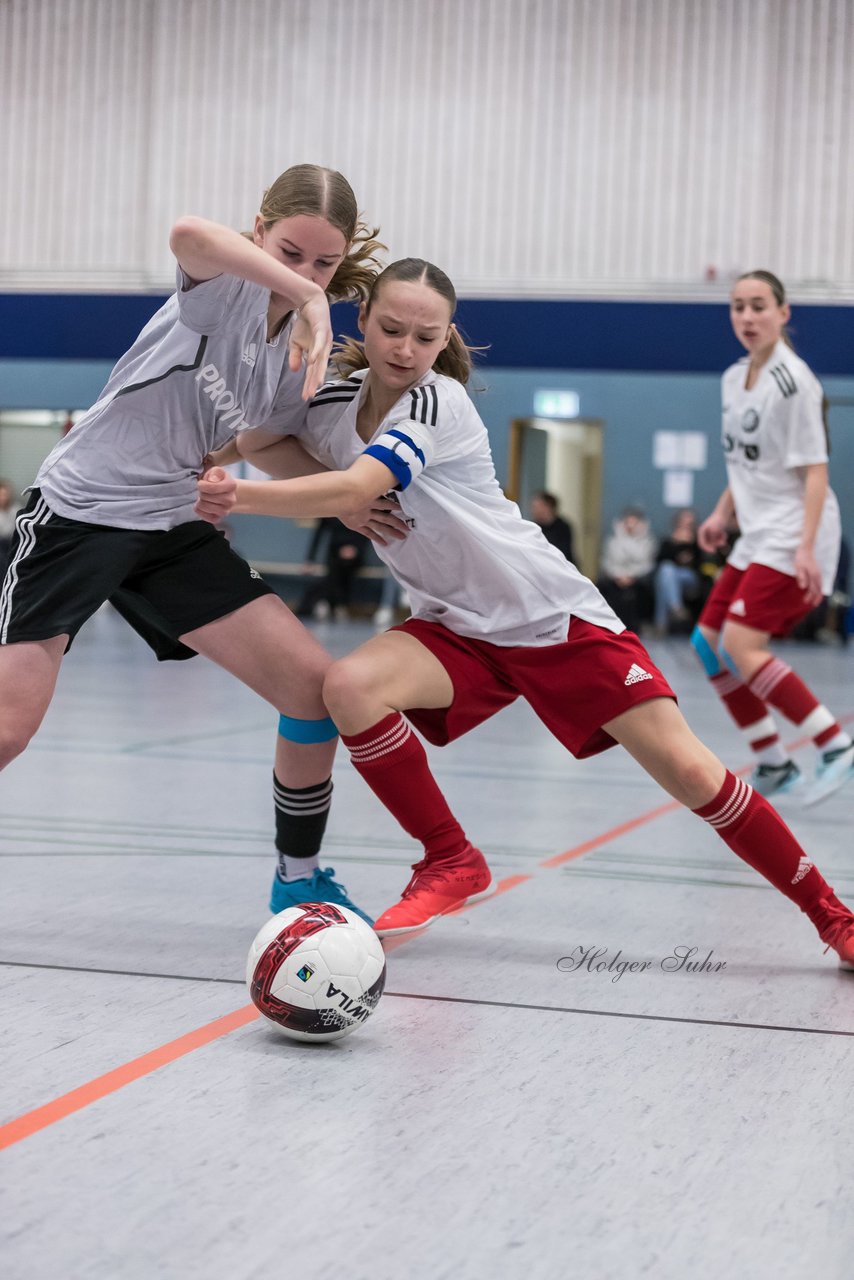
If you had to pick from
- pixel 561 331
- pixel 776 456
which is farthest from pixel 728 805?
pixel 561 331

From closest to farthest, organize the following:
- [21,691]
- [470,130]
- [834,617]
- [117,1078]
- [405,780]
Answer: [117,1078]
[21,691]
[405,780]
[470,130]
[834,617]

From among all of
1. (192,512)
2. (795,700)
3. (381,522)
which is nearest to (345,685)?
(381,522)

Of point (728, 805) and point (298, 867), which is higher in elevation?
point (728, 805)

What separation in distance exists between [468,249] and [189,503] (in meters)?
10.8

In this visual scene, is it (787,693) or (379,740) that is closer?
(379,740)

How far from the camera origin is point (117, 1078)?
6.24ft

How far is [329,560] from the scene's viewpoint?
591 inches

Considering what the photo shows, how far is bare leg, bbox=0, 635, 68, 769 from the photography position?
2.46 meters

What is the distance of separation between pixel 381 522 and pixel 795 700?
2355 millimetres

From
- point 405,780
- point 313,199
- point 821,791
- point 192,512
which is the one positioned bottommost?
point 821,791

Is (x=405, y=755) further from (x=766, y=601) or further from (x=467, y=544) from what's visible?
(x=766, y=601)

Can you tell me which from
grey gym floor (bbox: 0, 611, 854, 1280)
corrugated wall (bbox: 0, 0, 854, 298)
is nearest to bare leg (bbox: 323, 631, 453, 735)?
grey gym floor (bbox: 0, 611, 854, 1280)

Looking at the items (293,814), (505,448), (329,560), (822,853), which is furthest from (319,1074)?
(505,448)

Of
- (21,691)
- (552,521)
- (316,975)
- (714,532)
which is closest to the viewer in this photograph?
(316,975)
